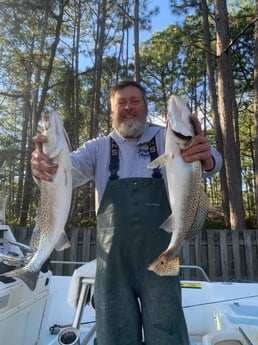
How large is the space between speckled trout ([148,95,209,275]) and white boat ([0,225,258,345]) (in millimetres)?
1190

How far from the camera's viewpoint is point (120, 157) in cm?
279

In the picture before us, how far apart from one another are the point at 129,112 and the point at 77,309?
1.64 metres

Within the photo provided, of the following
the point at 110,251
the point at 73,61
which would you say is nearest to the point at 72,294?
the point at 110,251

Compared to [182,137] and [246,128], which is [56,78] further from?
[182,137]

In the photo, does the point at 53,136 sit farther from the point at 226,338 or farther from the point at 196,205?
the point at 226,338

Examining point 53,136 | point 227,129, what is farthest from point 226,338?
point 227,129

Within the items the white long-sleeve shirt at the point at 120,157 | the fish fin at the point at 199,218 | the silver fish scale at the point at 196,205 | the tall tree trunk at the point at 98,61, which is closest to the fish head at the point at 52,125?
the white long-sleeve shirt at the point at 120,157

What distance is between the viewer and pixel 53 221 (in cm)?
231

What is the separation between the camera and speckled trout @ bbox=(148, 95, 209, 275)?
2168 millimetres

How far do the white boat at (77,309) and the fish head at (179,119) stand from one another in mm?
1652

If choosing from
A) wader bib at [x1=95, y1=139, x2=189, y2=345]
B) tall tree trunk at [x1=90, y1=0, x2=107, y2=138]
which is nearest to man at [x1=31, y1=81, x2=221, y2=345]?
wader bib at [x1=95, y1=139, x2=189, y2=345]

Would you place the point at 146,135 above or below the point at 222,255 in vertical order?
above

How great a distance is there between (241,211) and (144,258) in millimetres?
9313

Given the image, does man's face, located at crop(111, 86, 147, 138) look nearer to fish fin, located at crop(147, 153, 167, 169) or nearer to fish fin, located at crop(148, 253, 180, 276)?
fish fin, located at crop(147, 153, 167, 169)
